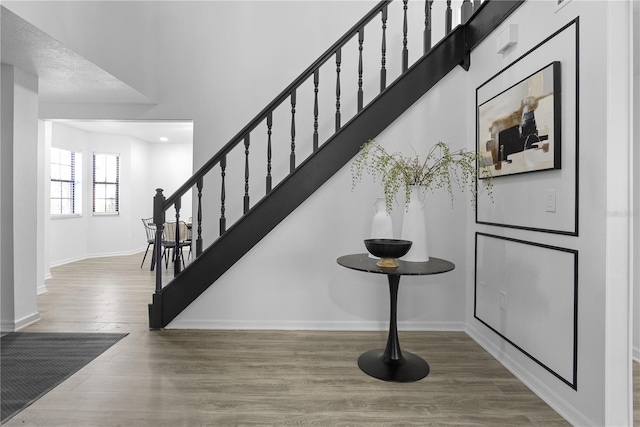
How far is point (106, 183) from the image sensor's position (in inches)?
309

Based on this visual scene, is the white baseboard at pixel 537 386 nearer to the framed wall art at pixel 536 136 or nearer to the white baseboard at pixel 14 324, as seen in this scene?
the framed wall art at pixel 536 136

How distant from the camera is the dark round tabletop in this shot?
2.26 metres

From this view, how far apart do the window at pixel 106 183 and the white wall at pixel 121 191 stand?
105 mm

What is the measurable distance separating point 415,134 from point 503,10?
42.6 inches

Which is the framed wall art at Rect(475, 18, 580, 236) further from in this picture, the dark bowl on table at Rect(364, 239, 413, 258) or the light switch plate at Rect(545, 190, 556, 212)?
the dark bowl on table at Rect(364, 239, 413, 258)

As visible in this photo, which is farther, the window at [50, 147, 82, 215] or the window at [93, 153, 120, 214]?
the window at [93, 153, 120, 214]

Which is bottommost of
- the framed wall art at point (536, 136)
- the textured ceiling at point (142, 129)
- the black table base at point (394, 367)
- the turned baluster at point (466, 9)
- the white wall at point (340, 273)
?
the black table base at point (394, 367)

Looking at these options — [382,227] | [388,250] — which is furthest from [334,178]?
[388,250]

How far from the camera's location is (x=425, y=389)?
2.21m

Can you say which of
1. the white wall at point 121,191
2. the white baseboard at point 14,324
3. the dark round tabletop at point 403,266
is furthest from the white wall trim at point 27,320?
the white wall at point 121,191

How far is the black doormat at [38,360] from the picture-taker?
2.12 meters

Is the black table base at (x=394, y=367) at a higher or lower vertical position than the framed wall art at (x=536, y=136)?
lower

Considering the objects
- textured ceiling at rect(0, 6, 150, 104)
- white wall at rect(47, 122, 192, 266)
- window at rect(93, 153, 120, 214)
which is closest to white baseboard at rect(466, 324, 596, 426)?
textured ceiling at rect(0, 6, 150, 104)

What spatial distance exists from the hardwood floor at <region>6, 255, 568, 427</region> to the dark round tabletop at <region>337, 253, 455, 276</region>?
0.70 meters
